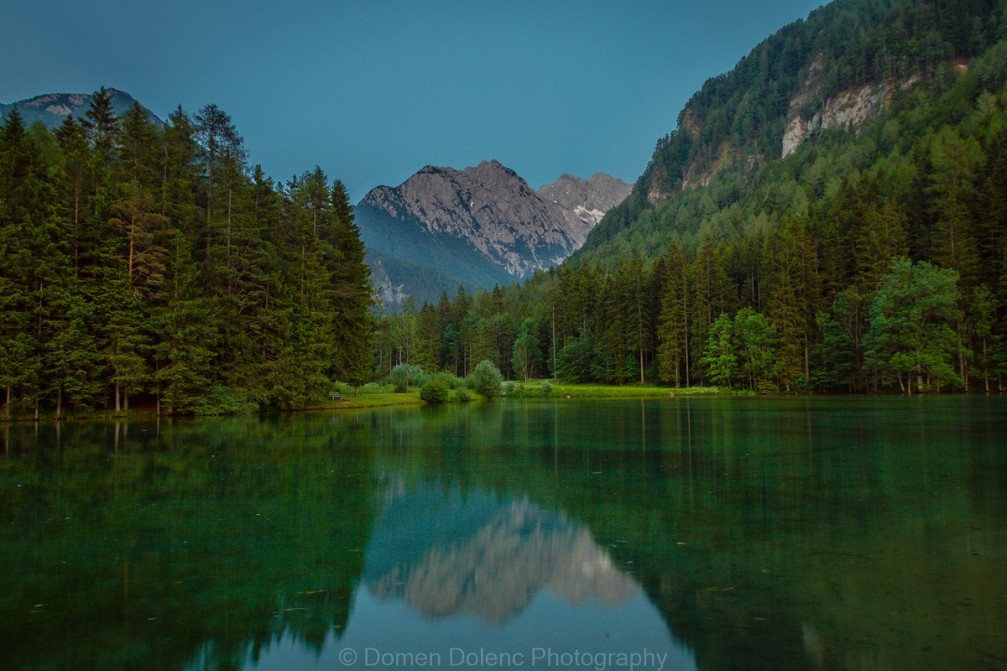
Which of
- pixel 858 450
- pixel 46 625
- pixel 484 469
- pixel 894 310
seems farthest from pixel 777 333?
pixel 46 625

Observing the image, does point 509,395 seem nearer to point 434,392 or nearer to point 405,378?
point 405,378

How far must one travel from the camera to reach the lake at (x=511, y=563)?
18.9 feet

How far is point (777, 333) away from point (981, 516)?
61.8 meters

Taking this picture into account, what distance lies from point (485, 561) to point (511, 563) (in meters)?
0.37

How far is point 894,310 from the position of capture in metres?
58.7

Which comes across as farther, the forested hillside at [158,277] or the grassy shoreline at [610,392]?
the grassy shoreline at [610,392]

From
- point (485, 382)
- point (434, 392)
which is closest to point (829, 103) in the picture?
point (485, 382)

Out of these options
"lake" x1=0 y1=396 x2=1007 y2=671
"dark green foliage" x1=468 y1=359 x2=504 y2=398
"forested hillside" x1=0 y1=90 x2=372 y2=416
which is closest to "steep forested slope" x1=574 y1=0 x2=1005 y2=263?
"dark green foliage" x1=468 y1=359 x2=504 y2=398

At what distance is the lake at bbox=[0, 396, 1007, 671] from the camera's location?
5.76 meters

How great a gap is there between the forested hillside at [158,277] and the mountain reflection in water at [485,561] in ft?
109

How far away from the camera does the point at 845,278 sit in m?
68.7

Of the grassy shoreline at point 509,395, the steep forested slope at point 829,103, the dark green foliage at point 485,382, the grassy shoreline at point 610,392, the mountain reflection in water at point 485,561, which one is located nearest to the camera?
the mountain reflection in water at point 485,561

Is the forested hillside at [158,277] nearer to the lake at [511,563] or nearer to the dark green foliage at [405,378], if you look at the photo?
the dark green foliage at [405,378]

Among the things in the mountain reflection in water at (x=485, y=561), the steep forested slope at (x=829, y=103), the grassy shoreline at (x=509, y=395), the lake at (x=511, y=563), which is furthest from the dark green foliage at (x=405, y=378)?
the steep forested slope at (x=829, y=103)
